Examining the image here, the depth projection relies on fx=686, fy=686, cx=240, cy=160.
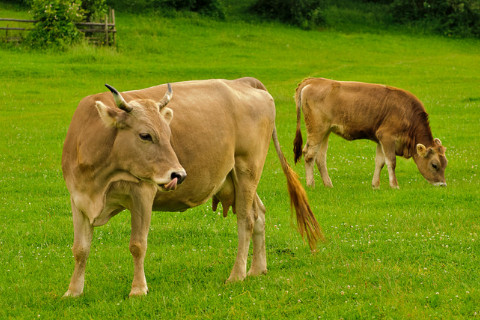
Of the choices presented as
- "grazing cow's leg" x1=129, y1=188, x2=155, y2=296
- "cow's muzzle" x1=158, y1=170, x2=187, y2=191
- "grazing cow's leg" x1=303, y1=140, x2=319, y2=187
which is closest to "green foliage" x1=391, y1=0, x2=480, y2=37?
"grazing cow's leg" x1=303, y1=140, x2=319, y2=187

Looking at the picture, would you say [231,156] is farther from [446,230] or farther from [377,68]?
[377,68]

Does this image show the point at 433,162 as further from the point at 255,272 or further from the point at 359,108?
the point at 255,272

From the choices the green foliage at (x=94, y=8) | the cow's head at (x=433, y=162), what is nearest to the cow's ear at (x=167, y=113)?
the cow's head at (x=433, y=162)

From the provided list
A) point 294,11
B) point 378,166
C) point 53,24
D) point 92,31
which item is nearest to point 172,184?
point 378,166

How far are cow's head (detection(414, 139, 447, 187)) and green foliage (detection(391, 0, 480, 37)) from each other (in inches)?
1545

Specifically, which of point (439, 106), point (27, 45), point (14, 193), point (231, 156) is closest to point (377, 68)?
point (439, 106)

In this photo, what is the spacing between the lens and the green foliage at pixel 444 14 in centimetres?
5122

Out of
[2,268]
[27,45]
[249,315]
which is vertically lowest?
[27,45]

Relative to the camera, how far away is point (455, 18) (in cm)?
5206

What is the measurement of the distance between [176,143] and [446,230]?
4.71 m

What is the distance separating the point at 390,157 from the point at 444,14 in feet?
137

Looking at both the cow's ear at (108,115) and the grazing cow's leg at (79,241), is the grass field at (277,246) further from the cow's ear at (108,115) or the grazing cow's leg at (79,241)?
the cow's ear at (108,115)

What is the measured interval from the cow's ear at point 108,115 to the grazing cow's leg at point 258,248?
2.44 meters

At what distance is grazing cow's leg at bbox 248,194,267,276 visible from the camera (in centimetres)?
846
